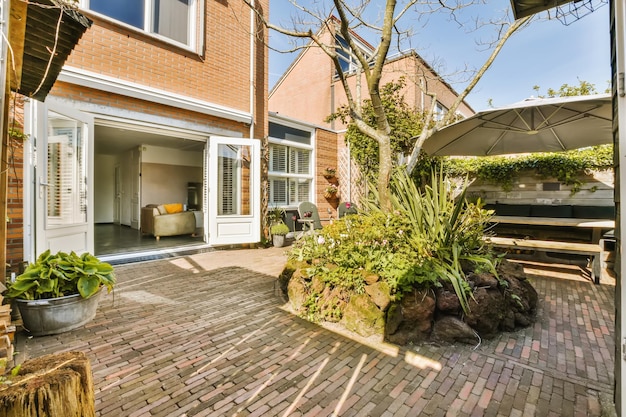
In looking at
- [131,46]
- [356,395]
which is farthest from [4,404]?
[131,46]

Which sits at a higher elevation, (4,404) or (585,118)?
(585,118)

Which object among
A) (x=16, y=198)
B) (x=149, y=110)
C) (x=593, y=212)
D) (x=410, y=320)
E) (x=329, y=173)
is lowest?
(x=410, y=320)

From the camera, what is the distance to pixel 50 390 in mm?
829

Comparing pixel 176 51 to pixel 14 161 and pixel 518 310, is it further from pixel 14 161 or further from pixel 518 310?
pixel 518 310

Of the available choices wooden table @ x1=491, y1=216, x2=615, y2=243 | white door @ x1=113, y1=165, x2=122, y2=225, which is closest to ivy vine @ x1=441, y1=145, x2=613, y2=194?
wooden table @ x1=491, y1=216, x2=615, y2=243

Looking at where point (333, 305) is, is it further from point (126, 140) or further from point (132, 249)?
point (126, 140)

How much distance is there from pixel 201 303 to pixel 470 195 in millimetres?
5863

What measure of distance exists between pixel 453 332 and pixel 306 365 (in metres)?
1.20

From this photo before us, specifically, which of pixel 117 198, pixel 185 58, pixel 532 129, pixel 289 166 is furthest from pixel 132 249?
pixel 532 129

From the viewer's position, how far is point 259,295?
10.9 feet

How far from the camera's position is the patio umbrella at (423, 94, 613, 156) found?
347 cm

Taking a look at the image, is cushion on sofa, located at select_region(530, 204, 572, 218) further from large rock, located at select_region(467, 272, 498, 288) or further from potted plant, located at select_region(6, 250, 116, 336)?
potted plant, located at select_region(6, 250, 116, 336)

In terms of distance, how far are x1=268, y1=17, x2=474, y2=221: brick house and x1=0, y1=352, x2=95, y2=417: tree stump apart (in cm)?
629

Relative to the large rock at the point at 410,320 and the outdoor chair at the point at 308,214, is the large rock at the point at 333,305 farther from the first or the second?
the outdoor chair at the point at 308,214
